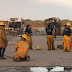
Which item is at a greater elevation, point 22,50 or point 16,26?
point 16,26

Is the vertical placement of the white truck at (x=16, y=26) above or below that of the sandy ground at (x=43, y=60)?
above

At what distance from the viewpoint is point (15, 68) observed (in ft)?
28.6

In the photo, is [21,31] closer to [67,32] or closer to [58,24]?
[58,24]

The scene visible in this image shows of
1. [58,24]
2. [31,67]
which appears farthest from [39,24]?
[31,67]

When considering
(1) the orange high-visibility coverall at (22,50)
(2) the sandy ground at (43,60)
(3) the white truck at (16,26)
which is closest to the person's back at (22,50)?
(1) the orange high-visibility coverall at (22,50)

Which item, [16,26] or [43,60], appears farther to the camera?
[16,26]

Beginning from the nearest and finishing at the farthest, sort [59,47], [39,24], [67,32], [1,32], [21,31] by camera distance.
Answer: [1,32] < [67,32] < [59,47] < [21,31] < [39,24]

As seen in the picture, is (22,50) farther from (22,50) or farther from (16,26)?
(16,26)

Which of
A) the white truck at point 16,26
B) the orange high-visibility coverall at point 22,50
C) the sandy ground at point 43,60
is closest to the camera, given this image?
the sandy ground at point 43,60

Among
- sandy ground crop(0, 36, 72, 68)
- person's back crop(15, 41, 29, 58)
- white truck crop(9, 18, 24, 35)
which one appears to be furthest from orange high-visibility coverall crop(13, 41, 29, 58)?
white truck crop(9, 18, 24, 35)

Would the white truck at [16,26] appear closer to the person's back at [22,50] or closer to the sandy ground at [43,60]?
the sandy ground at [43,60]

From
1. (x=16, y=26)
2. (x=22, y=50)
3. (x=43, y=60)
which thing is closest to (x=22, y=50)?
(x=22, y=50)

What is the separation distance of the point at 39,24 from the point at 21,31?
78.8 meters

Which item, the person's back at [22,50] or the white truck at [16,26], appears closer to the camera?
the person's back at [22,50]
